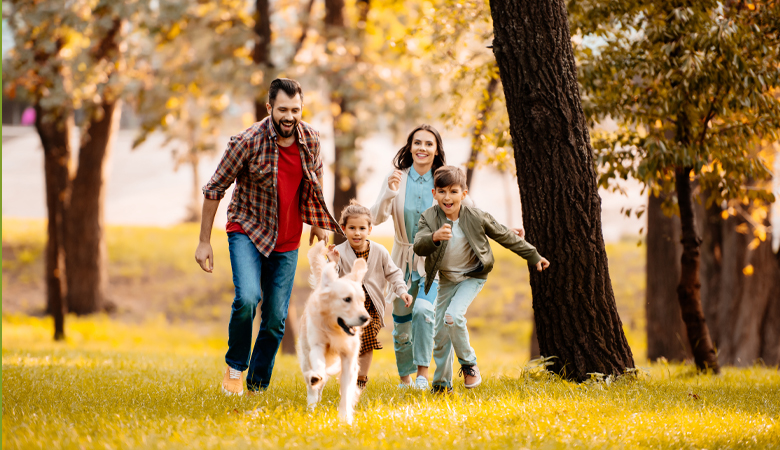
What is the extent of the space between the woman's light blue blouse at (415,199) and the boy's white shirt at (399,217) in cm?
3

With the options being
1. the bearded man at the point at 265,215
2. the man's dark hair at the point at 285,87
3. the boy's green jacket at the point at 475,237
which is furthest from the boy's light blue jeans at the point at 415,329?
the man's dark hair at the point at 285,87

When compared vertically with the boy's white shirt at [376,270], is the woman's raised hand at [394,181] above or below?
above

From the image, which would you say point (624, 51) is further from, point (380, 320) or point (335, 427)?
point (335, 427)

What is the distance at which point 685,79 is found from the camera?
19.2 ft

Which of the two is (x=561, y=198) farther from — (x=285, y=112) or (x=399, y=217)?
(x=285, y=112)

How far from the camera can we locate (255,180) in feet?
15.5

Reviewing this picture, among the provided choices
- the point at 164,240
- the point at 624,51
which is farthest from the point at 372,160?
the point at 164,240

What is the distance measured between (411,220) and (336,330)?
1.69 meters

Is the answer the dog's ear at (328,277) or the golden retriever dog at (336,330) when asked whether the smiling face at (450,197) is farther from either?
the dog's ear at (328,277)

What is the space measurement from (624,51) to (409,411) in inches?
173

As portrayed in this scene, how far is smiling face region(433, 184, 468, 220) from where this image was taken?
475 cm

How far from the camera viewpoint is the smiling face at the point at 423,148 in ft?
17.9

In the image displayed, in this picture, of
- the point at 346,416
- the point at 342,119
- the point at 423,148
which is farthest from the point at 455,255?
the point at 342,119

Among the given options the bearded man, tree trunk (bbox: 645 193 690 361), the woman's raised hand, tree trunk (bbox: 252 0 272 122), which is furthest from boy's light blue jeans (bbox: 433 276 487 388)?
tree trunk (bbox: 252 0 272 122)
